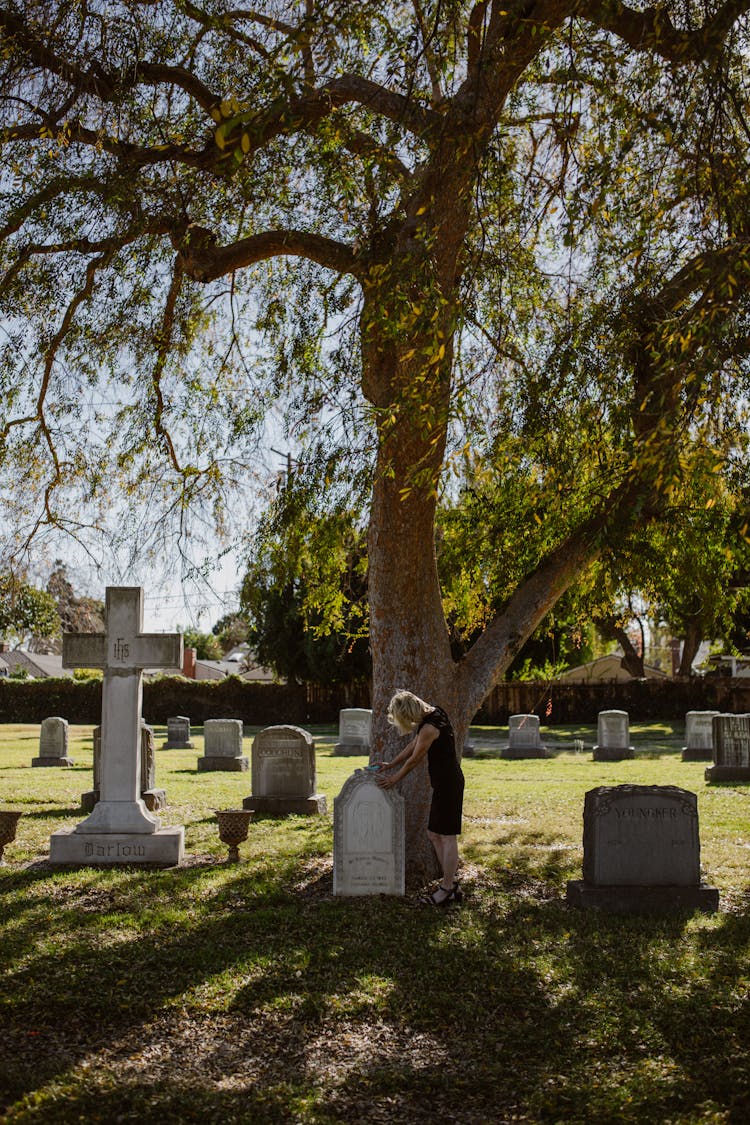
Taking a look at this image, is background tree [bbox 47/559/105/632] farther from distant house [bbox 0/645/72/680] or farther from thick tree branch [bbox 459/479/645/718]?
distant house [bbox 0/645/72/680]

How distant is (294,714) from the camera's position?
A: 42375 millimetres

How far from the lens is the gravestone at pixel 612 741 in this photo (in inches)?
998

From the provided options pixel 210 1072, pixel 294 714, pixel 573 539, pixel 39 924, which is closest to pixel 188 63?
pixel 573 539

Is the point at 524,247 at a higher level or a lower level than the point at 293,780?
higher

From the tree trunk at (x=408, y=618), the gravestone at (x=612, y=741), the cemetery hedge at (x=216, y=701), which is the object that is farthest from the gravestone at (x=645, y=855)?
the cemetery hedge at (x=216, y=701)

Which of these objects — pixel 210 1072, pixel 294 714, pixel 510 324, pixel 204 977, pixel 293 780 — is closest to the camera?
pixel 210 1072

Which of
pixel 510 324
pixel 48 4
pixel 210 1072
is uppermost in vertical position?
pixel 48 4

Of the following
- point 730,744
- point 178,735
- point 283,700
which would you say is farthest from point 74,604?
point 283,700

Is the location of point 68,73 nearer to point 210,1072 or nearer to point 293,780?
point 210,1072

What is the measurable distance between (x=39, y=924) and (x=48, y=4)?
7.96m

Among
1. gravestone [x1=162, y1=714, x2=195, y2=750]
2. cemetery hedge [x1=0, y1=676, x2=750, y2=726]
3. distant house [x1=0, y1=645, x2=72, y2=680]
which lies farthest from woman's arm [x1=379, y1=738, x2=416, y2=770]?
distant house [x1=0, y1=645, x2=72, y2=680]

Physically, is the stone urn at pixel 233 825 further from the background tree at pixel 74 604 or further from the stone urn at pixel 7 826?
the background tree at pixel 74 604

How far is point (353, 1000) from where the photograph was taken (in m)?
6.21

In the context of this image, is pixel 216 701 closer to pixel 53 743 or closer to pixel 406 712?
pixel 53 743
